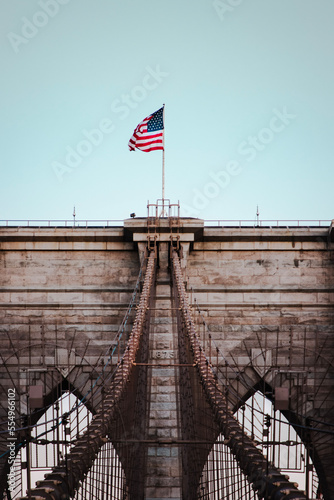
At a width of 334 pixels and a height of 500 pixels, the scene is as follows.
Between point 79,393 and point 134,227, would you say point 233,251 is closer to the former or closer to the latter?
point 134,227

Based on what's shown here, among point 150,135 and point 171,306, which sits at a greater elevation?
point 150,135

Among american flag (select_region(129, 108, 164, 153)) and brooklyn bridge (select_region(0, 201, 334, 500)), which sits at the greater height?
american flag (select_region(129, 108, 164, 153))

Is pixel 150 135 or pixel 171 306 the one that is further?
pixel 150 135

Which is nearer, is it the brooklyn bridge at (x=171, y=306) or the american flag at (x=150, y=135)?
the brooklyn bridge at (x=171, y=306)

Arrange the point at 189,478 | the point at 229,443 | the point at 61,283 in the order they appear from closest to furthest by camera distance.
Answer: the point at 229,443
the point at 189,478
the point at 61,283

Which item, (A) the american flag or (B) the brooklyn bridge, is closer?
(B) the brooklyn bridge

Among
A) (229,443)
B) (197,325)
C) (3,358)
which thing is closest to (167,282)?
(197,325)

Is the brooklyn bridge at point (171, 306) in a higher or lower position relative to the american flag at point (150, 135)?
lower

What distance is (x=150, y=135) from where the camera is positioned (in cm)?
Result: 2231

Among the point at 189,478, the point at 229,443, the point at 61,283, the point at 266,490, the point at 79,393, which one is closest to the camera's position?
the point at 266,490

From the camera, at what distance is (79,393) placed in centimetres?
1944

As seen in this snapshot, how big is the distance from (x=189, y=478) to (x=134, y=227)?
10.9 metres

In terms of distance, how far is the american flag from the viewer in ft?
72.9

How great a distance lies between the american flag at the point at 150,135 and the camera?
2223 centimetres
